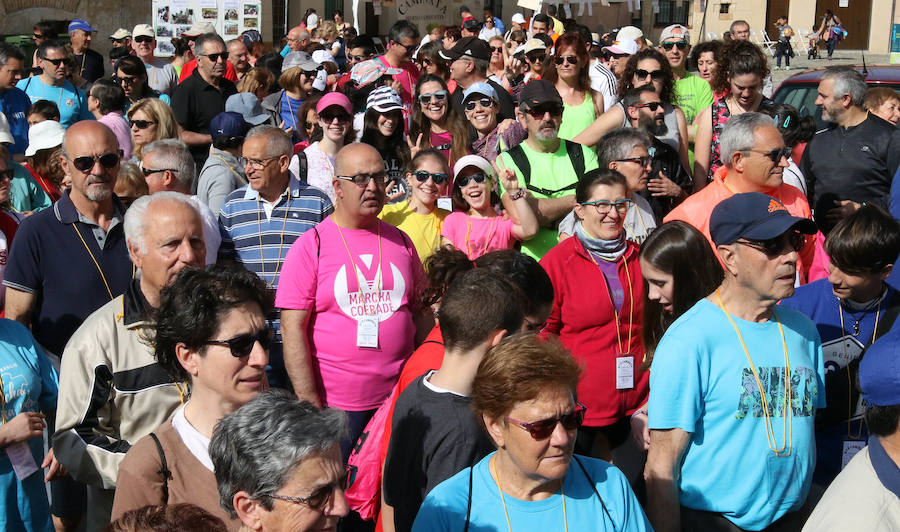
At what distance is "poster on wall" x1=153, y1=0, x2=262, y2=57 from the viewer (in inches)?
539

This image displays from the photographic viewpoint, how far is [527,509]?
261cm

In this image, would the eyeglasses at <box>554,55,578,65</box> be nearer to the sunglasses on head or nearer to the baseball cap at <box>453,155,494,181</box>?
the baseball cap at <box>453,155,494,181</box>

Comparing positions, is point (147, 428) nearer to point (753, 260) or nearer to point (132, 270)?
point (132, 270)

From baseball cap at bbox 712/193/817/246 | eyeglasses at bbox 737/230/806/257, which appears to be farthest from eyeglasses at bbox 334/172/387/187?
eyeglasses at bbox 737/230/806/257

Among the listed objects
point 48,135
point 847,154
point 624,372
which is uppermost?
point 48,135

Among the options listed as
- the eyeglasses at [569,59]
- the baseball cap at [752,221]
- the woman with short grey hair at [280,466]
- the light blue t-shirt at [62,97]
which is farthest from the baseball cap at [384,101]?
the woman with short grey hair at [280,466]

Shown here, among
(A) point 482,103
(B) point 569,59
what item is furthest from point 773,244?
(B) point 569,59

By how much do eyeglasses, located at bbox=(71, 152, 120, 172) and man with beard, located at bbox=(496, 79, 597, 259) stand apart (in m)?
2.11

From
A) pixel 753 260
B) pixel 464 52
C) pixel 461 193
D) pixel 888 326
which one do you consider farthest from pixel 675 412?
pixel 464 52

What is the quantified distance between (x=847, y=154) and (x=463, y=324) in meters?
4.26

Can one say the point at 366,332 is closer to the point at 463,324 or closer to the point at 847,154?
the point at 463,324

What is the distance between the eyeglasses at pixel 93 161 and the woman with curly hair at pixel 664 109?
324 cm

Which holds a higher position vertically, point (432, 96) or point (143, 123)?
point (432, 96)

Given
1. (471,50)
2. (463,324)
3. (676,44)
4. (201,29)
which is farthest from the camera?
(201,29)
